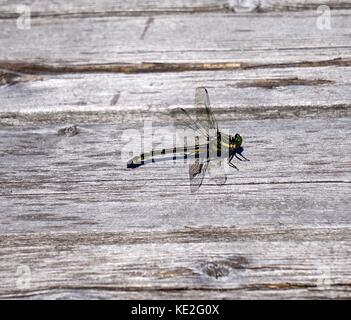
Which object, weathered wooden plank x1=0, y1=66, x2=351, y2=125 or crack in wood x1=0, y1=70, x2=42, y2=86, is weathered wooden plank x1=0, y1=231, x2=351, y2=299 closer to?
weathered wooden plank x1=0, y1=66, x2=351, y2=125

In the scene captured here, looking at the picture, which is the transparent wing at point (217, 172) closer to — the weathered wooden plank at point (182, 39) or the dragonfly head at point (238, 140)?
the dragonfly head at point (238, 140)

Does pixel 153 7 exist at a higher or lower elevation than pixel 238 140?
higher

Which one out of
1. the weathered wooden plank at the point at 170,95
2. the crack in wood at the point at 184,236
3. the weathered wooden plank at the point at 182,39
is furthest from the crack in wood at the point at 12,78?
the crack in wood at the point at 184,236

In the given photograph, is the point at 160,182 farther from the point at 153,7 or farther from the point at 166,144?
the point at 153,7

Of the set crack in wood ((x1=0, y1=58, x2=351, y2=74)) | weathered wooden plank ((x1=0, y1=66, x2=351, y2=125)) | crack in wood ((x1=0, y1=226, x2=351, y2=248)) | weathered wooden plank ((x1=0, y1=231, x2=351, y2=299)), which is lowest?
weathered wooden plank ((x1=0, y1=231, x2=351, y2=299))

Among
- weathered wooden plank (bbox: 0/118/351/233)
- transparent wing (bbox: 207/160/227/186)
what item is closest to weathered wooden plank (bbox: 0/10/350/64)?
weathered wooden plank (bbox: 0/118/351/233)

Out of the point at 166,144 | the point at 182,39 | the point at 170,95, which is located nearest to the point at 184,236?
the point at 166,144
